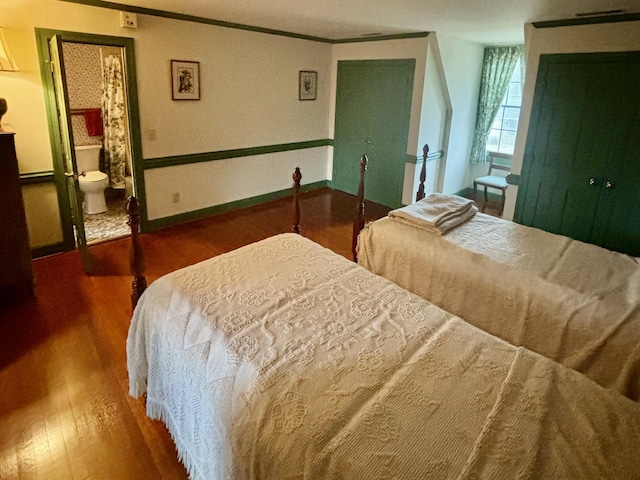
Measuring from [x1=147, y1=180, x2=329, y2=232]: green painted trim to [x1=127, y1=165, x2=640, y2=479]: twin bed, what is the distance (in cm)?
263

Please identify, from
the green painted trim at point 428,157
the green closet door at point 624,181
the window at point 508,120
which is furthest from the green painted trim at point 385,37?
the green closet door at point 624,181

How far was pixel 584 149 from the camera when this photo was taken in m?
3.53

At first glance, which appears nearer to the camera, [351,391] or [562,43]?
[351,391]

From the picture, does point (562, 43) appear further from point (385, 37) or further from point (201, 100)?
point (201, 100)

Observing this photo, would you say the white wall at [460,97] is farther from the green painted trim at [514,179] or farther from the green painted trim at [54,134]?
the green painted trim at [54,134]

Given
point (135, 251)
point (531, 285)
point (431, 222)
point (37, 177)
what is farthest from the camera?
point (37, 177)

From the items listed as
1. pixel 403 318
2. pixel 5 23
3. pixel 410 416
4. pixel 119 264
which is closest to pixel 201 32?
pixel 5 23

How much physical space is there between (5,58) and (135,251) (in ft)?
7.35

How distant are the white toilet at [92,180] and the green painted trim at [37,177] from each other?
0.96 m

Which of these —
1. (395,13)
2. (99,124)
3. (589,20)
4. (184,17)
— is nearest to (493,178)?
(589,20)

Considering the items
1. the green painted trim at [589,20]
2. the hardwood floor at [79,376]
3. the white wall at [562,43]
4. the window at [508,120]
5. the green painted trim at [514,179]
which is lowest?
the hardwood floor at [79,376]

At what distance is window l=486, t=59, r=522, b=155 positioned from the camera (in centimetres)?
528

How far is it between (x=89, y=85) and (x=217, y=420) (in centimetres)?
516

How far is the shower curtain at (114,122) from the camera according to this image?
4.95 metres
